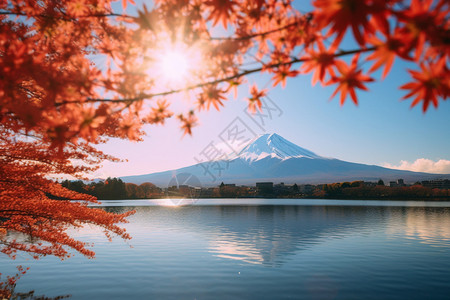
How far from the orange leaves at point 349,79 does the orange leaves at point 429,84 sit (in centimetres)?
28

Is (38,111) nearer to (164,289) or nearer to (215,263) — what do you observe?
(164,289)

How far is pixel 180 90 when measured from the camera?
2951mm

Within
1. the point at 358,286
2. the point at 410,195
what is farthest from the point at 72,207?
the point at 410,195

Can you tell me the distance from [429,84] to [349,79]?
49cm

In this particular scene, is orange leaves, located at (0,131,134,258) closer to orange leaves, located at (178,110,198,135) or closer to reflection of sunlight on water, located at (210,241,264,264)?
orange leaves, located at (178,110,198,135)

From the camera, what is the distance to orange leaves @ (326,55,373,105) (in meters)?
1.98

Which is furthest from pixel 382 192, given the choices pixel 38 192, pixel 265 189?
pixel 38 192

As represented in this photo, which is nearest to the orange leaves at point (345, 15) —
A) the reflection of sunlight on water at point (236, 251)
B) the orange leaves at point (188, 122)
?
the orange leaves at point (188, 122)

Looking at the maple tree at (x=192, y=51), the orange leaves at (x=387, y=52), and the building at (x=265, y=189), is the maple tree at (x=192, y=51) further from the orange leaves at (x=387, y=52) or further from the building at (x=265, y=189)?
the building at (x=265, y=189)

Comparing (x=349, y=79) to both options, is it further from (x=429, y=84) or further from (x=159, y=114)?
(x=159, y=114)

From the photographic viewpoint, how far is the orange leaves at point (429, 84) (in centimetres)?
172

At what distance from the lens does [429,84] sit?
1737 mm

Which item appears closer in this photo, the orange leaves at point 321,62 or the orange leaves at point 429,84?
A: the orange leaves at point 429,84

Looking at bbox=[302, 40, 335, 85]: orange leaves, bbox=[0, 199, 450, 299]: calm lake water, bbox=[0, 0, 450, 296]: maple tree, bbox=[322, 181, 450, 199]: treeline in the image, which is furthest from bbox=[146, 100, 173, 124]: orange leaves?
bbox=[322, 181, 450, 199]: treeline
